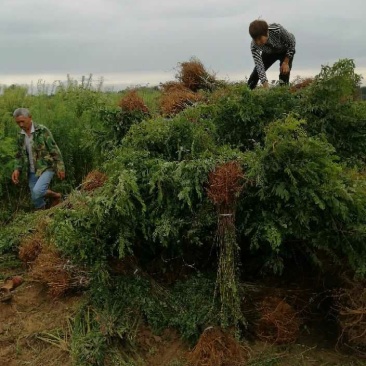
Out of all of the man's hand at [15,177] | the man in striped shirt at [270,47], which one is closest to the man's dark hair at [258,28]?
the man in striped shirt at [270,47]

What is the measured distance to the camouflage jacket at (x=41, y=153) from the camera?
6832 millimetres

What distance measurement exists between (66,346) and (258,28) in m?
4.15

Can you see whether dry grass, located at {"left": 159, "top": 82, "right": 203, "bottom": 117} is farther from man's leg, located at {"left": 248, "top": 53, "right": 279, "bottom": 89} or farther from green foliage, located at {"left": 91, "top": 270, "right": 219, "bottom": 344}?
green foliage, located at {"left": 91, "top": 270, "right": 219, "bottom": 344}

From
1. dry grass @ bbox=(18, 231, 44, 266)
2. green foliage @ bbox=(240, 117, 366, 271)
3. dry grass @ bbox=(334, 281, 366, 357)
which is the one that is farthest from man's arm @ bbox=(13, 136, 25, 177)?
dry grass @ bbox=(334, 281, 366, 357)

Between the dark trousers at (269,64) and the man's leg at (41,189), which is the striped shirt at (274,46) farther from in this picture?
the man's leg at (41,189)

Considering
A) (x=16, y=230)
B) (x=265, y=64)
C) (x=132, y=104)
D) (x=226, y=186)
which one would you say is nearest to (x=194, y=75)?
(x=265, y=64)

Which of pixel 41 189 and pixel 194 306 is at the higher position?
pixel 41 189

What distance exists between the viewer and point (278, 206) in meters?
3.92

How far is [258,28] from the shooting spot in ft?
20.3

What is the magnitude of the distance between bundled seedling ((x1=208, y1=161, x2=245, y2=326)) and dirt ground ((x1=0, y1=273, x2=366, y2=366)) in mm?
360

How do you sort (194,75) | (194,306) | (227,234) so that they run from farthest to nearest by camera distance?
(194,75) < (194,306) < (227,234)

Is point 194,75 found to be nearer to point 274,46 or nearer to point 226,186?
point 274,46

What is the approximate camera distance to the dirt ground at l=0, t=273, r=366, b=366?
12.9ft

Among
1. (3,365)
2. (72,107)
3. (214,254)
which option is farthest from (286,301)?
(72,107)
